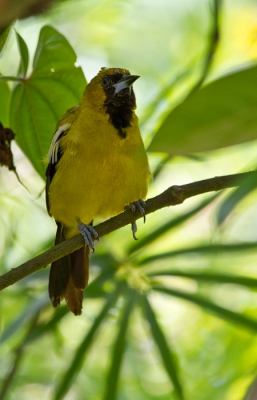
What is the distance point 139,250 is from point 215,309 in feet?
1.44

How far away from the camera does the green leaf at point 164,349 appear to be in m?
2.20

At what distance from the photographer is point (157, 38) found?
140 inches

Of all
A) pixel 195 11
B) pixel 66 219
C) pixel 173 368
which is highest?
pixel 195 11

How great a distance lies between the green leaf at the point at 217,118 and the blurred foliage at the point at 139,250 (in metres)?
0.71

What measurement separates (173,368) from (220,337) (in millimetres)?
799

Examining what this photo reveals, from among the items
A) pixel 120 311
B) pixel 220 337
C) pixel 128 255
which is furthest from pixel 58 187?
pixel 220 337

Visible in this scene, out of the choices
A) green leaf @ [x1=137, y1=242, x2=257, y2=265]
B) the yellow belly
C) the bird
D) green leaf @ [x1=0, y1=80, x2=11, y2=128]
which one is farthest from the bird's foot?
green leaf @ [x1=0, y1=80, x2=11, y2=128]

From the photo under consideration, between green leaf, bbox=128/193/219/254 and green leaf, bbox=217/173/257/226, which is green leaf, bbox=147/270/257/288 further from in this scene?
green leaf, bbox=217/173/257/226

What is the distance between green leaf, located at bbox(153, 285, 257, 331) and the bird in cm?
33

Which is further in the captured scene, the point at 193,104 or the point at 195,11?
the point at 195,11

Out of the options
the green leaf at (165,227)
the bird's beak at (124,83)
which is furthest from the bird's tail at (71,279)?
the bird's beak at (124,83)

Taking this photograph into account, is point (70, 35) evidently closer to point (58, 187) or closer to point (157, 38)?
point (157, 38)

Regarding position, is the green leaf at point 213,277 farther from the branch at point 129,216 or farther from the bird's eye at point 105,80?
the bird's eye at point 105,80

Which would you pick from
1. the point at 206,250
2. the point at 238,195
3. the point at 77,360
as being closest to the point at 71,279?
the point at 77,360
